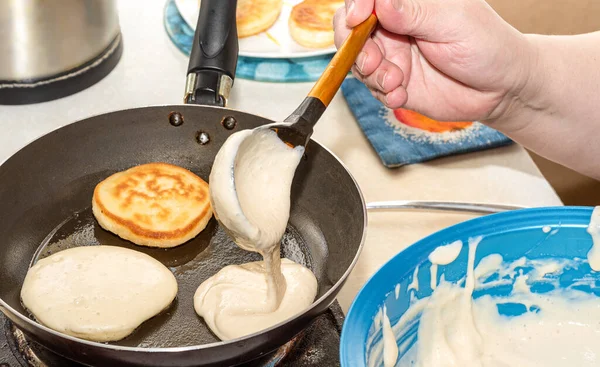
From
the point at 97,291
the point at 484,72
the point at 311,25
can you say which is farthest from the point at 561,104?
the point at 97,291

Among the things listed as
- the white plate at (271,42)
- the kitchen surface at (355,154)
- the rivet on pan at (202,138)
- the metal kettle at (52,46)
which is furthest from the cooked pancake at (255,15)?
the rivet on pan at (202,138)

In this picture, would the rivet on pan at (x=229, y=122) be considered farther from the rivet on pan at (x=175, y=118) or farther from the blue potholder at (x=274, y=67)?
the blue potholder at (x=274, y=67)

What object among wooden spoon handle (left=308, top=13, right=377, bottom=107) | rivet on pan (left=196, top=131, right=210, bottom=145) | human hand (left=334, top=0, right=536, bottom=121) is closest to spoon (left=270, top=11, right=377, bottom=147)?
wooden spoon handle (left=308, top=13, right=377, bottom=107)

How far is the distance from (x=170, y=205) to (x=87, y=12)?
438mm

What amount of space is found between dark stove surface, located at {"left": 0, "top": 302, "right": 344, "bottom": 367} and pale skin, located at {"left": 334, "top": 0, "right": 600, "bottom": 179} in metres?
0.46

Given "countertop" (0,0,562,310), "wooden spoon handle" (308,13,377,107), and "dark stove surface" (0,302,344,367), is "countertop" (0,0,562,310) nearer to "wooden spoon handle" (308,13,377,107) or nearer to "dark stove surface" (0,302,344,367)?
"dark stove surface" (0,302,344,367)

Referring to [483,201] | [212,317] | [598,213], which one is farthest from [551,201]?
[212,317]

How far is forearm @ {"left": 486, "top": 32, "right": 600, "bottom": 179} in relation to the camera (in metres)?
1.17

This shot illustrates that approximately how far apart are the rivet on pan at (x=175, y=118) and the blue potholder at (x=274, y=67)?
0.33 metres

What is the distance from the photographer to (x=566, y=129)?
4.02ft

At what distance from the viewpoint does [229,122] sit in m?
1.20

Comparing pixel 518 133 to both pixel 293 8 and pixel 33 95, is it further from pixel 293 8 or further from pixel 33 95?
pixel 33 95

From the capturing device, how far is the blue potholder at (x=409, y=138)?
1.30 m

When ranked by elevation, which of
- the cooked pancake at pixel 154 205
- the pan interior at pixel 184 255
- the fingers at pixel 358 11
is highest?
the fingers at pixel 358 11
